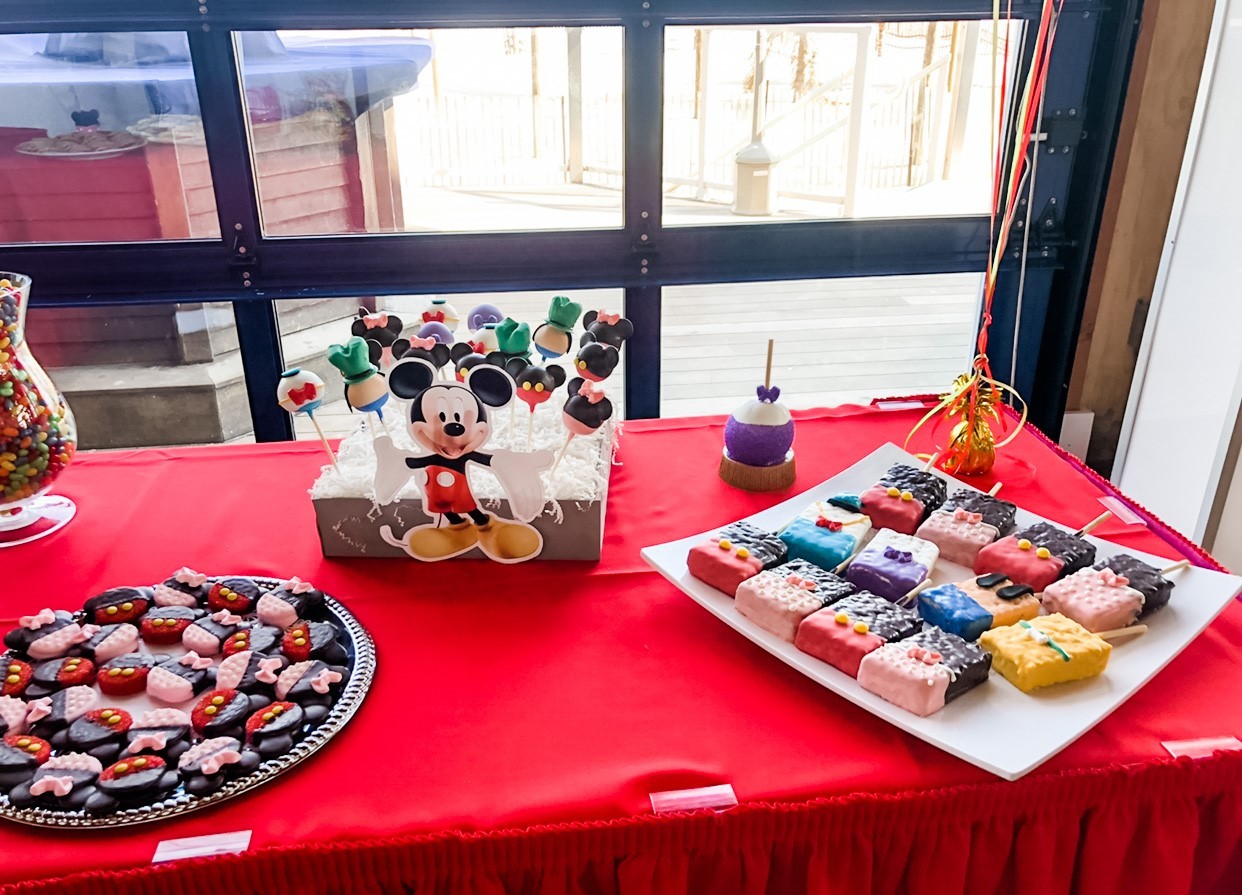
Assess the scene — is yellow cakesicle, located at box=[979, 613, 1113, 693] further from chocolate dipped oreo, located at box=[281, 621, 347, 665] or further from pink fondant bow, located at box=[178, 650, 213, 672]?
pink fondant bow, located at box=[178, 650, 213, 672]

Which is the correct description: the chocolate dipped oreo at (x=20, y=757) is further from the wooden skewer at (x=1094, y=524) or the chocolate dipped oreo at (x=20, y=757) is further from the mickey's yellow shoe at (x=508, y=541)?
the wooden skewer at (x=1094, y=524)

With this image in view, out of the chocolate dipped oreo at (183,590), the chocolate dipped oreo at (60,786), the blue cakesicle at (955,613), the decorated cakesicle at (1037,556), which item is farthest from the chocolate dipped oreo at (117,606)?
the decorated cakesicle at (1037,556)

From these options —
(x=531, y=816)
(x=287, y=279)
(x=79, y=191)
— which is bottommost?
(x=531, y=816)

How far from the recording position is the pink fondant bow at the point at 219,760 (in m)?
0.88

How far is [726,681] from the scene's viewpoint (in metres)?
1.03

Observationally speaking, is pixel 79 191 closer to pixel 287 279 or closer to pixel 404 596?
pixel 287 279

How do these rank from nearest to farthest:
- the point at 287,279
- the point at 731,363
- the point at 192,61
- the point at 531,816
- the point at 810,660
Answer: the point at 531,816 → the point at 810,660 → the point at 192,61 → the point at 287,279 → the point at 731,363

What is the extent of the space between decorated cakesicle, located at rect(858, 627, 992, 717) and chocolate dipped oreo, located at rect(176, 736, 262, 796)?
603mm

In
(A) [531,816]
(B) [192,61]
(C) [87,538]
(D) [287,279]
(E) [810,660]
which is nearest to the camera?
(A) [531,816]

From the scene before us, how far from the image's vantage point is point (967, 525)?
4.01 ft

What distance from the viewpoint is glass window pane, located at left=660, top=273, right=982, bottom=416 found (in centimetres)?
212

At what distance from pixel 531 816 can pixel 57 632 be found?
59cm

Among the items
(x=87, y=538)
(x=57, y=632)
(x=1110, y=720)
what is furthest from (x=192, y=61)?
(x=1110, y=720)

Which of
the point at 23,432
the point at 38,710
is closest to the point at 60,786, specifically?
the point at 38,710
